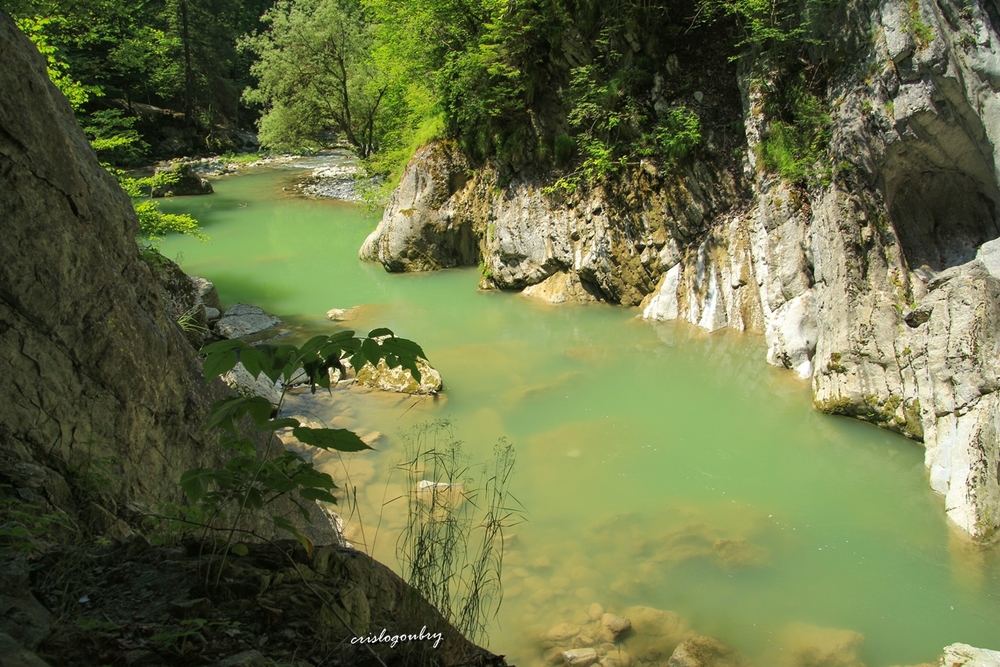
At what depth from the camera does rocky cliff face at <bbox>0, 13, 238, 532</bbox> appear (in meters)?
2.94

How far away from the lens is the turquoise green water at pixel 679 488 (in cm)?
539

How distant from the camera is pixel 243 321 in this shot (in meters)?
12.4

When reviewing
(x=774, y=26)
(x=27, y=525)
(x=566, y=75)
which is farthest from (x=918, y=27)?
(x=27, y=525)

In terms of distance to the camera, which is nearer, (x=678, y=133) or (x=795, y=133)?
(x=795, y=133)

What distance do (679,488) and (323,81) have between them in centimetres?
2161

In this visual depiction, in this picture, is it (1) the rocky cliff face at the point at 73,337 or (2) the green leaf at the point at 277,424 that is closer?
(2) the green leaf at the point at 277,424

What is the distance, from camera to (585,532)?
21.0 feet

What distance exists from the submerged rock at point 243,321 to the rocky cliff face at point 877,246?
6044 mm

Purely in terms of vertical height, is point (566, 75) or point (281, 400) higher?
point (566, 75)

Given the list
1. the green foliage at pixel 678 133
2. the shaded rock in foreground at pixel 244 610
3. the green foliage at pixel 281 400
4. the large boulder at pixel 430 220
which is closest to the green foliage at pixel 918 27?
the green foliage at pixel 678 133

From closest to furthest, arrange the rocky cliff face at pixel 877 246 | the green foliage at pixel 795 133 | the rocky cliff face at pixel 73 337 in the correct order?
the rocky cliff face at pixel 73 337 → the rocky cliff face at pixel 877 246 → the green foliage at pixel 795 133

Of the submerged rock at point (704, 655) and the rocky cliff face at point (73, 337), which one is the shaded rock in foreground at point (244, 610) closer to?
the rocky cliff face at point (73, 337)

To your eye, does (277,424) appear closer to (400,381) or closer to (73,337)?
(73,337)

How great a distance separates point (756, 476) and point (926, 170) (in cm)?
480
